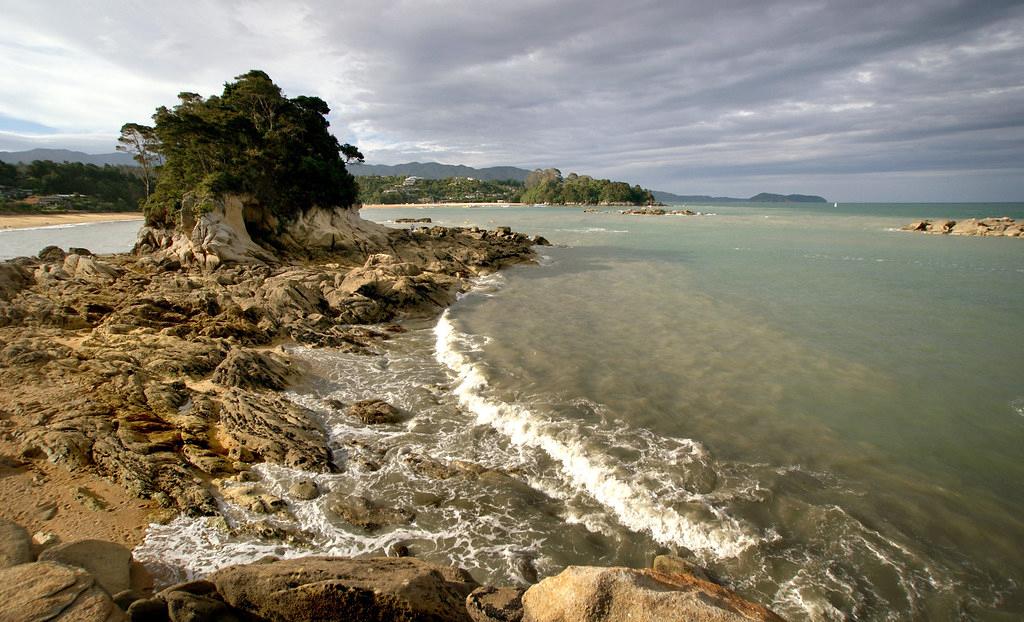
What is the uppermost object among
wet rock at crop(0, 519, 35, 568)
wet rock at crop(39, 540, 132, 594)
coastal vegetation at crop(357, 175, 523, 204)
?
coastal vegetation at crop(357, 175, 523, 204)

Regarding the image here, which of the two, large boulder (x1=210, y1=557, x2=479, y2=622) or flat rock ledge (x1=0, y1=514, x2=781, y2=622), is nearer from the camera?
flat rock ledge (x1=0, y1=514, x2=781, y2=622)

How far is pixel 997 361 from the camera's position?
1187 cm

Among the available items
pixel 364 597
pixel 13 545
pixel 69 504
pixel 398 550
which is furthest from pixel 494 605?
pixel 69 504

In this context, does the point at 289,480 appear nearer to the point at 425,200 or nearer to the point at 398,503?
the point at 398,503

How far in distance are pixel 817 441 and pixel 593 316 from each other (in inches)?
359

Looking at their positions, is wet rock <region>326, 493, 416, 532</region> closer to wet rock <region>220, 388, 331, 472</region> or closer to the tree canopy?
wet rock <region>220, 388, 331, 472</region>

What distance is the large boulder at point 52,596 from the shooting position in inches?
136

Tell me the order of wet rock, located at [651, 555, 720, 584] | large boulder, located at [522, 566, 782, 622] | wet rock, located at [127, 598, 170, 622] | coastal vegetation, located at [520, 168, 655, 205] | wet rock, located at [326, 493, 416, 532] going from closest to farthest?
large boulder, located at [522, 566, 782, 622], wet rock, located at [127, 598, 170, 622], wet rock, located at [651, 555, 720, 584], wet rock, located at [326, 493, 416, 532], coastal vegetation, located at [520, 168, 655, 205]

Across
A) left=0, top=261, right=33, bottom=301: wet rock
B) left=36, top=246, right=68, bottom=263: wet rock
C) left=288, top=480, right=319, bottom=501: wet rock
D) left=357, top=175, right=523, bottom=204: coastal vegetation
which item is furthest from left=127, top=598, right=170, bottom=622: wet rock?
left=357, top=175, right=523, bottom=204: coastal vegetation

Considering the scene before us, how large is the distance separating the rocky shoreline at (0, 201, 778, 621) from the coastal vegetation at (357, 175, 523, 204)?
13694 cm

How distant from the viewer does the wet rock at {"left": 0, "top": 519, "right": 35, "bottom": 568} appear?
176 inches

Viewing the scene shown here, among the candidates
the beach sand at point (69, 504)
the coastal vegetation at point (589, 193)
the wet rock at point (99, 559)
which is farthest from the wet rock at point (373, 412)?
the coastal vegetation at point (589, 193)

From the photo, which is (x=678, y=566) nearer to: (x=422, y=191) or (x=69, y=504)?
(x=69, y=504)

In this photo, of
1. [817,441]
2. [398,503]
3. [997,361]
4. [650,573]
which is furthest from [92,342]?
[997,361]
